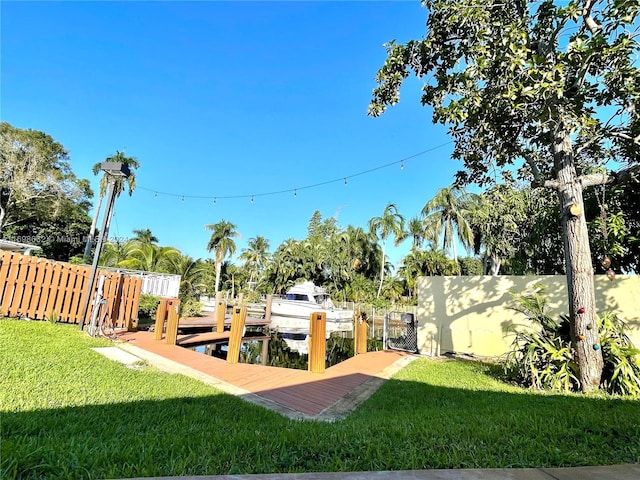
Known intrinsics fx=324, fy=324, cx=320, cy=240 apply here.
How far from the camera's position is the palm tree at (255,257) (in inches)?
1272

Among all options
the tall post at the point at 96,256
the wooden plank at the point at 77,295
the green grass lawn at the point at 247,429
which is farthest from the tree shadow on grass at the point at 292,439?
the wooden plank at the point at 77,295

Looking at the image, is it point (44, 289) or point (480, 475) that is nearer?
point (480, 475)

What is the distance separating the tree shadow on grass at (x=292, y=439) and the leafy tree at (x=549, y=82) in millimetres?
2445

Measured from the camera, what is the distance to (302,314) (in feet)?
57.9

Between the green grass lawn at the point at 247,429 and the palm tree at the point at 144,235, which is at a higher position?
the palm tree at the point at 144,235

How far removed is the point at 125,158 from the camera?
80.2ft

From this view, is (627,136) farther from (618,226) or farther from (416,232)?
(416,232)

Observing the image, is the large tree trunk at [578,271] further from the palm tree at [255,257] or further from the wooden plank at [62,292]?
the palm tree at [255,257]

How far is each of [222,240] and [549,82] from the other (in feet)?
95.7

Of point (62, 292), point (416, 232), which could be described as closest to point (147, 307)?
point (62, 292)

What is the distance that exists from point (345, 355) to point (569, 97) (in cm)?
894

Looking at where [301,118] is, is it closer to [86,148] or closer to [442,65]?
[442,65]

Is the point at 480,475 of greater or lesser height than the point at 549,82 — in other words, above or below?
below

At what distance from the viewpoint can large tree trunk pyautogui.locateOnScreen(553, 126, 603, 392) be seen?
510 centimetres
